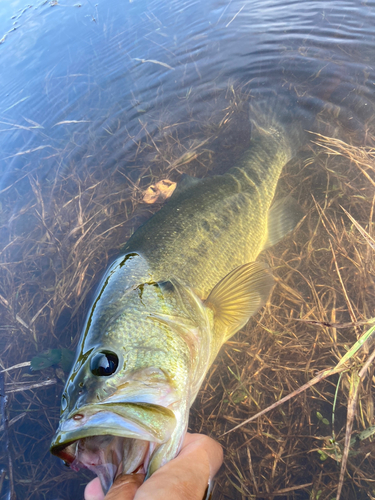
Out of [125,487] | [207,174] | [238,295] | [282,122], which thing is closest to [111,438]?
[125,487]

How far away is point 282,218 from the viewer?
3164mm

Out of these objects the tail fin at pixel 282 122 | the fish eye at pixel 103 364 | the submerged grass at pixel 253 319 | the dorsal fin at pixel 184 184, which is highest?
the fish eye at pixel 103 364

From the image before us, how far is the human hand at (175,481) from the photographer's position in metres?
1.12

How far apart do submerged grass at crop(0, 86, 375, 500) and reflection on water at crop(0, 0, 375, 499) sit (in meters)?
0.02

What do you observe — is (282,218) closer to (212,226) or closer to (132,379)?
(212,226)

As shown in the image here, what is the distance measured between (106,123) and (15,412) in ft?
14.9

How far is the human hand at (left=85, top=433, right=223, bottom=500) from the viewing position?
1121mm

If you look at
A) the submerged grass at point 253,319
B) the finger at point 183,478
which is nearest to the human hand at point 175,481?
the finger at point 183,478

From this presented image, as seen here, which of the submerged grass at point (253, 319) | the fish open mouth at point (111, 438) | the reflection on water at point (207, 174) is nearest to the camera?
the fish open mouth at point (111, 438)

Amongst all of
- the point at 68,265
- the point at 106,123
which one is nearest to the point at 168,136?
the point at 106,123

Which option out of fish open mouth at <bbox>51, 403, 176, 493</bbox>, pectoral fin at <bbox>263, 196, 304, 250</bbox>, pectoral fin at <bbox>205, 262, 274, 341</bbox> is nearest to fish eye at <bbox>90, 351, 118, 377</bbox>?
fish open mouth at <bbox>51, 403, 176, 493</bbox>

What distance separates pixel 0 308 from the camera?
3.98 metres

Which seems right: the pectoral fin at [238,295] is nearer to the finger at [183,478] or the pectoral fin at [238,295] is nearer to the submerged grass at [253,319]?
the submerged grass at [253,319]

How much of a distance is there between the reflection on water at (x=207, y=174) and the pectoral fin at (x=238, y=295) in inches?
20.1
